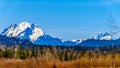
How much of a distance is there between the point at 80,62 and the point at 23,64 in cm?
244

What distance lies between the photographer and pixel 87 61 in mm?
17297

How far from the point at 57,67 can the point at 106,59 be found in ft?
7.16

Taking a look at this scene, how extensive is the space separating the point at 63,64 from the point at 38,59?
145cm

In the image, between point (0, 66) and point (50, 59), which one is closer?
point (0, 66)

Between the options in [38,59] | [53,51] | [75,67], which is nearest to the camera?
[75,67]

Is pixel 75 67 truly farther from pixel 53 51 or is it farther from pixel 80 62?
pixel 53 51

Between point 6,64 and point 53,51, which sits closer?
point 6,64

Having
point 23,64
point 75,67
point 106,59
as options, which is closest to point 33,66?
point 23,64

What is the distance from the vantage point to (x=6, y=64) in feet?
57.4

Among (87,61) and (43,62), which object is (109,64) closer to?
(87,61)

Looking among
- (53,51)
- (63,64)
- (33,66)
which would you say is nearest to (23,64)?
(33,66)

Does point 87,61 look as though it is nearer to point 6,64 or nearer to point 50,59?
point 50,59

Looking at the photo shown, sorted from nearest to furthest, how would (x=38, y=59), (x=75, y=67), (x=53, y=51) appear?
(x=75, y=67), (x=38, y=59), (x=53, y=51)

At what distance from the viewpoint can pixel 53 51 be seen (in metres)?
20.0
